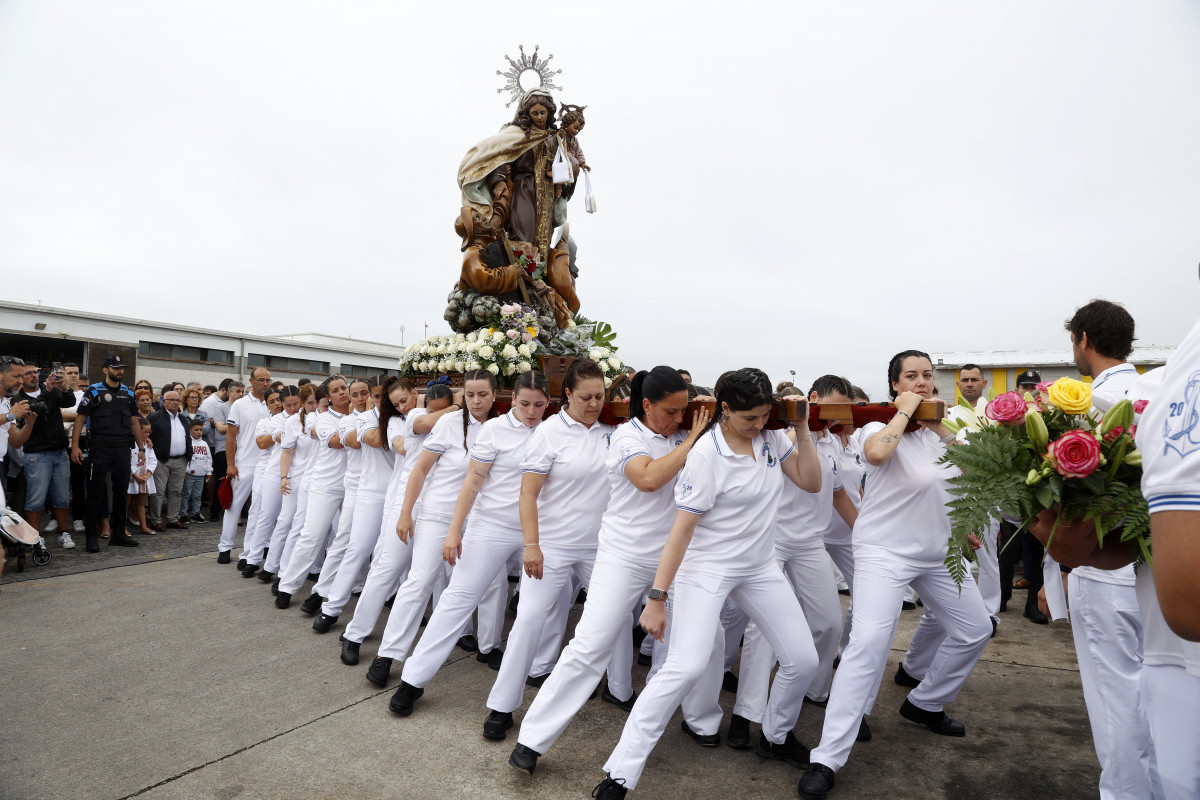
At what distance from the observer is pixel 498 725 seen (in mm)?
3705

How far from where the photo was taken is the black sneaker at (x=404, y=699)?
13.0 ft

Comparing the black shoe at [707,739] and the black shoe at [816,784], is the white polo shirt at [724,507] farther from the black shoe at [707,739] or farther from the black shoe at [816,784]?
the black shoe at [707,739]

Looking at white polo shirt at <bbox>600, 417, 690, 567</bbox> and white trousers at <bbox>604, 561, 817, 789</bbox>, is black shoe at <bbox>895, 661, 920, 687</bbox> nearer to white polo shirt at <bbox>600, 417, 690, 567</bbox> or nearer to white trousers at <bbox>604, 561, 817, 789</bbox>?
white trousers at <bbox>604, 561, 817, 789</bbox>

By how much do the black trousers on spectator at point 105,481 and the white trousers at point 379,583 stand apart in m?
5.42

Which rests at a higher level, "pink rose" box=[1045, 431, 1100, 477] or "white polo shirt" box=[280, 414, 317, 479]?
"pink rose" box=[1045, 431, 1100, 477]

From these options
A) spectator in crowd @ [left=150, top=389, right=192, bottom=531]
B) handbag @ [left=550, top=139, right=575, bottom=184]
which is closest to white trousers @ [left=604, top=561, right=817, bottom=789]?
handbag @ [left=550, top=139, right=575, bottom=184]

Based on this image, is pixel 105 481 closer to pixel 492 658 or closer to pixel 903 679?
pixel 492 658

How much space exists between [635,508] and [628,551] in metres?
0.22

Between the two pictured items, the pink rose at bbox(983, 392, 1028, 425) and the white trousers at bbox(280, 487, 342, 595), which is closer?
the pink rose at bbox(983, 392, 1028, 425)

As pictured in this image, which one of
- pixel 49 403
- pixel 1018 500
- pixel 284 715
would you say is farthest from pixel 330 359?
pixel 1018 500

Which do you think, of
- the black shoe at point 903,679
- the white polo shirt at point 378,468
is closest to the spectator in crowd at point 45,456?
the white polo shirt at point 378,468

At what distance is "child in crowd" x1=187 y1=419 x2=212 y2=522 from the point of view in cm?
1080

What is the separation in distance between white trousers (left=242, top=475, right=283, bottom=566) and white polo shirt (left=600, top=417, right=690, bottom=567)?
527cm

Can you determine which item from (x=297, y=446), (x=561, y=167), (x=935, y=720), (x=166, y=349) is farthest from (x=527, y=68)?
(x=166, y=349)
